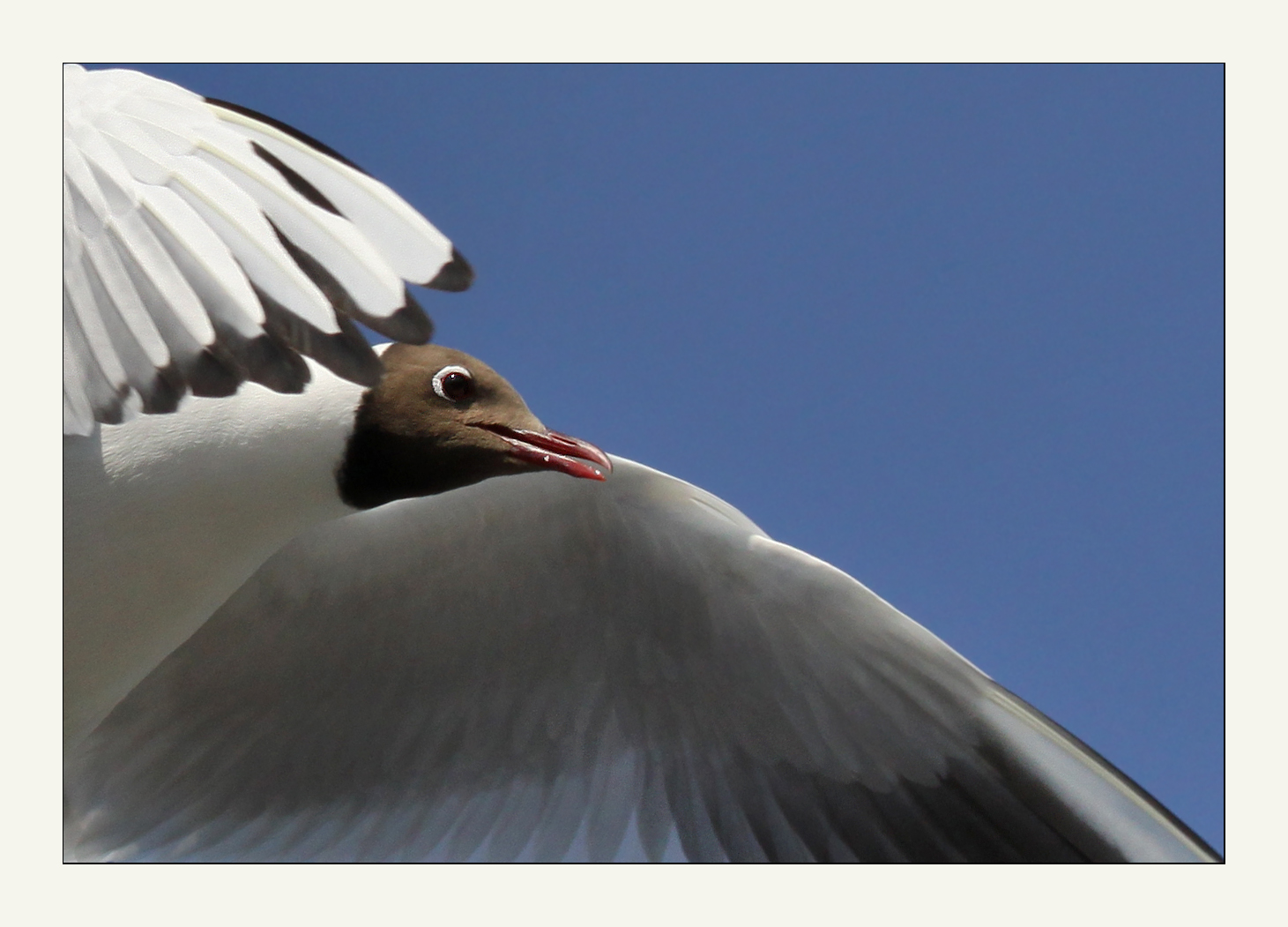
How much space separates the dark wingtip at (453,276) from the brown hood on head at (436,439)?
0.88 m

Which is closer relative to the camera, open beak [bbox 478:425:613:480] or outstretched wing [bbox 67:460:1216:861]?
open beak [bbox 478:425:613:480]

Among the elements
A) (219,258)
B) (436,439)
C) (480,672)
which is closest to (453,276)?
(219,258)

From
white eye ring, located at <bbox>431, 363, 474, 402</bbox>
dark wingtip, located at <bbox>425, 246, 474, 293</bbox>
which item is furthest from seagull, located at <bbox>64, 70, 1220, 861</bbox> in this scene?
dark wingtip, located at <bbox>425, 246, 474, 293</bbox>

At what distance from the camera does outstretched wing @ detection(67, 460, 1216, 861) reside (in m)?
2.68

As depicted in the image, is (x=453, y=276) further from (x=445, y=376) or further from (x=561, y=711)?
(x=561, y=711)

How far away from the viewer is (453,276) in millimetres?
1497

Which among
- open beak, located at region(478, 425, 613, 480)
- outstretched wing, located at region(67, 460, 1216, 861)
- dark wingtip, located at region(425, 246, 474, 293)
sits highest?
dark wingtip, located at region(425, 246, 474, 293)

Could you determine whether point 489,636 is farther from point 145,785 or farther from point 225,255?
point 225,255

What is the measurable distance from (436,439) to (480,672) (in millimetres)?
729

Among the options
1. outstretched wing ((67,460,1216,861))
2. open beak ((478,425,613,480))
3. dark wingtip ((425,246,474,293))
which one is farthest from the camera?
outstretched wing ((67,460,1216,861))

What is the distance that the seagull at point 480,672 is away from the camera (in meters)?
2.37

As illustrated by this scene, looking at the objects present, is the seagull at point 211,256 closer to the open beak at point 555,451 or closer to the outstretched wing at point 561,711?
the open beak at point 555,451

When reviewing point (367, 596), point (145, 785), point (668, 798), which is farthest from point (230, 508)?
point (668, 798)

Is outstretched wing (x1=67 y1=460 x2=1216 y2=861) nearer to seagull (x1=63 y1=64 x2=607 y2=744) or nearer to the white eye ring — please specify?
the white eye ring
